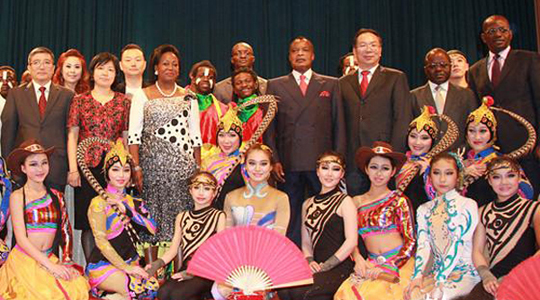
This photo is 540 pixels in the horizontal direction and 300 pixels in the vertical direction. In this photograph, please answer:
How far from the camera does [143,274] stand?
4.48 metres

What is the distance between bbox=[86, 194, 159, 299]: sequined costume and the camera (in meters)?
4.48

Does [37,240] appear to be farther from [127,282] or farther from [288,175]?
[288,175]

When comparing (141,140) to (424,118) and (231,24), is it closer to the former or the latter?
(424,118)

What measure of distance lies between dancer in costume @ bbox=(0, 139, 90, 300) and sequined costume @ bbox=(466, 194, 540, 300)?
8.45 ft

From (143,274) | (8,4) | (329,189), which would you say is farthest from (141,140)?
(8,4)

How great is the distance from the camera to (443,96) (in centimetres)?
554

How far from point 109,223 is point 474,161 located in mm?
2600

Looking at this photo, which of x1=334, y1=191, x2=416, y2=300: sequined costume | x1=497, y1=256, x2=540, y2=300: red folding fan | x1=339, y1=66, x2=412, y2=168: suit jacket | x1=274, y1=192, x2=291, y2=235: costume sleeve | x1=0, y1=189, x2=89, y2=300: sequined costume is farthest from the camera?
x1=339, y1=66, x2=412, y2=168: suit jacket

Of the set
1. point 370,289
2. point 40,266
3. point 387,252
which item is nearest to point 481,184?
point 387,252

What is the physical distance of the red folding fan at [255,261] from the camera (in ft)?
12.4

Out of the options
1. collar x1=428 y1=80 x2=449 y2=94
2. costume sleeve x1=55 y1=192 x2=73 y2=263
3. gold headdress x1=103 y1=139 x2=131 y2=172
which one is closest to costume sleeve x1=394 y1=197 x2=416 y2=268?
collar x1=428 y1=80 x2=449 y2=94

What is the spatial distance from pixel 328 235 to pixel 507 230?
1113 mm

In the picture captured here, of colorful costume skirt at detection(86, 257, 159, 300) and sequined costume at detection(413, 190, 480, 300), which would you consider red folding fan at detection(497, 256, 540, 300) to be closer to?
sequined costume at detection(413, 190, 480, 300)

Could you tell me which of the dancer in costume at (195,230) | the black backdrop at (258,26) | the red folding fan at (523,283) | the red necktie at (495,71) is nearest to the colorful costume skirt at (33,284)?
the dancer in costume at (195,230)
